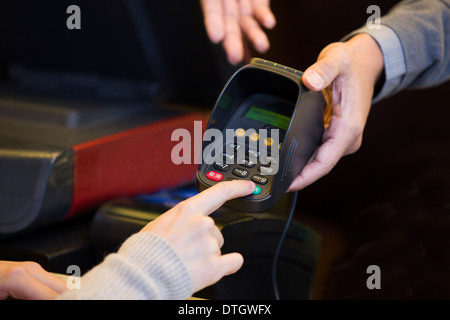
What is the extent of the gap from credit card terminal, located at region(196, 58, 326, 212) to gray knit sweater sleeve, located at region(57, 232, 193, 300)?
13cm

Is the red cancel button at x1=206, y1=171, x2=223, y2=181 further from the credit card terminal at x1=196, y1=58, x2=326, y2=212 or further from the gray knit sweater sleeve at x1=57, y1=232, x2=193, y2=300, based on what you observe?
the gray knit sweater sleeve at x1=57, y1=232, x2=193, y2=300

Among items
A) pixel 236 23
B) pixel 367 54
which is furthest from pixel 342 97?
pixel 236 23

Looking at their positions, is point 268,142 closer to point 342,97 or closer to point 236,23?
point 342,97

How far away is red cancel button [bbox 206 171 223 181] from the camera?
22.2 inches

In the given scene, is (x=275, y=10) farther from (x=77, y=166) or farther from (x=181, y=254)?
(x=181, y=254)

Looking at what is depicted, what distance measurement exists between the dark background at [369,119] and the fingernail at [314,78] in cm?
40

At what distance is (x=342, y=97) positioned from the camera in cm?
67

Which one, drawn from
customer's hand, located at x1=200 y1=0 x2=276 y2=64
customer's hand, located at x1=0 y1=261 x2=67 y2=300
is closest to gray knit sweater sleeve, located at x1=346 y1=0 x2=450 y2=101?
customer's hand, located at x1=200 y1=0 x2=276 y2=64

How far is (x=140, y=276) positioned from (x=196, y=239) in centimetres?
6

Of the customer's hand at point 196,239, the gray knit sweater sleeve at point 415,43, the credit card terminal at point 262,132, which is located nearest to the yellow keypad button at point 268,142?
the credit card terminal at point 262,132

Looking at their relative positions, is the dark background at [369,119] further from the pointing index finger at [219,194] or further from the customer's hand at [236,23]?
the pointing index finger at [219,194]

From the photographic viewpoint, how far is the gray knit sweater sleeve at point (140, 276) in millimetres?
423

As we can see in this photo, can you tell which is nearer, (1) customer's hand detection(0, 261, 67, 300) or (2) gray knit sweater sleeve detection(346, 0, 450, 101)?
(1) customer's hand detection(0, 261, 67, 300)

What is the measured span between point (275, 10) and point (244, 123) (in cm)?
85
